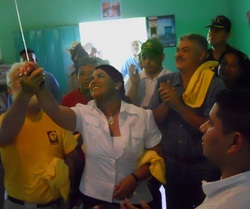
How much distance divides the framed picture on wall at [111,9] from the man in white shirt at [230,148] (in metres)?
4.03

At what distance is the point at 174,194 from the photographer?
1.92 metres

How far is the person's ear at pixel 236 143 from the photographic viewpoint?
1.03 m

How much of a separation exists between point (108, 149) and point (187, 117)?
45 cm

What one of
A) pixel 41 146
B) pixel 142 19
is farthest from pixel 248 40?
pixel 41 146

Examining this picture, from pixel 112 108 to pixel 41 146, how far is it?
38cm

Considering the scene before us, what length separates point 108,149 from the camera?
1602 millimetres

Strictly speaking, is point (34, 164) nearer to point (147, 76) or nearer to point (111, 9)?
point (147, 76)

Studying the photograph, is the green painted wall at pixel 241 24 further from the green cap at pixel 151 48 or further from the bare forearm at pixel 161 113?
the bare forearm at pixel 161 113

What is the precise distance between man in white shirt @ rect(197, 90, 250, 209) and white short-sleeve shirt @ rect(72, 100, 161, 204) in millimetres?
581

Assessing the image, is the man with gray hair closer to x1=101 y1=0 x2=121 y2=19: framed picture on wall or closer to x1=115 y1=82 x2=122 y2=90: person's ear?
x1=115 y1=82 x2=122 y2=90: person's ear

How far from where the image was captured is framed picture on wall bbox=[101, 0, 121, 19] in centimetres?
491

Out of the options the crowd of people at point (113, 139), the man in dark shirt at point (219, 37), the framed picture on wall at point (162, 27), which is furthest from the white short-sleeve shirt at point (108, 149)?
the framed picture on wall at point (162, 27)

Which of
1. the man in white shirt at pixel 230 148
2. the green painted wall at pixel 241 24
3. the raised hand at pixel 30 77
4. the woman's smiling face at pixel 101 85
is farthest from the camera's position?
the green painted wall at pixel 241 24

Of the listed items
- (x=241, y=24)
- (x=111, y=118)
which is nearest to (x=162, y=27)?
(x=241, y=24)
